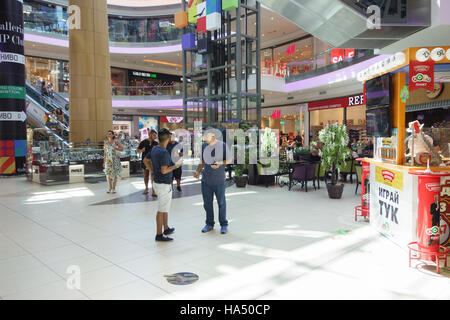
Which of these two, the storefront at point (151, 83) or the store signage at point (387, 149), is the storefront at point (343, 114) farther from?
the storefront at point (151, 83)

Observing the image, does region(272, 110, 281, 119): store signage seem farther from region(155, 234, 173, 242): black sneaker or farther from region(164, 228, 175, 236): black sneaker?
region(155, 234, 173, 242): black sneaker

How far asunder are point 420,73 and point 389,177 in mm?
1330

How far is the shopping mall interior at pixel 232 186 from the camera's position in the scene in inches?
136

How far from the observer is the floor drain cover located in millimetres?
3309

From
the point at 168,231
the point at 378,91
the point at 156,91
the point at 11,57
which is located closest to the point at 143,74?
the point at 156,91

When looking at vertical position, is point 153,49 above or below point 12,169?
above

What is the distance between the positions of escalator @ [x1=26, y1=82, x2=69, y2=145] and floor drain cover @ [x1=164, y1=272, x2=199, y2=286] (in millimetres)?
12422

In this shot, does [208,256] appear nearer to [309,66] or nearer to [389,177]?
[389,177]

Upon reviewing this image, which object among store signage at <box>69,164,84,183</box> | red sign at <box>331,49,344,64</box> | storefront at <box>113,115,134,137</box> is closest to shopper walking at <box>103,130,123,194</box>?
store signage at <box>69,164,84,183</box>

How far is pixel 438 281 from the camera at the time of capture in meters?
3.34

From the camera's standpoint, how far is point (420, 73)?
4.16 meters

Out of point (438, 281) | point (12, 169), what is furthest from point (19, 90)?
point (438, 281)

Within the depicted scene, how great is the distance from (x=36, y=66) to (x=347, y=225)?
A: 2818 cm

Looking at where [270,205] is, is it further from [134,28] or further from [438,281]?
[134,28]
